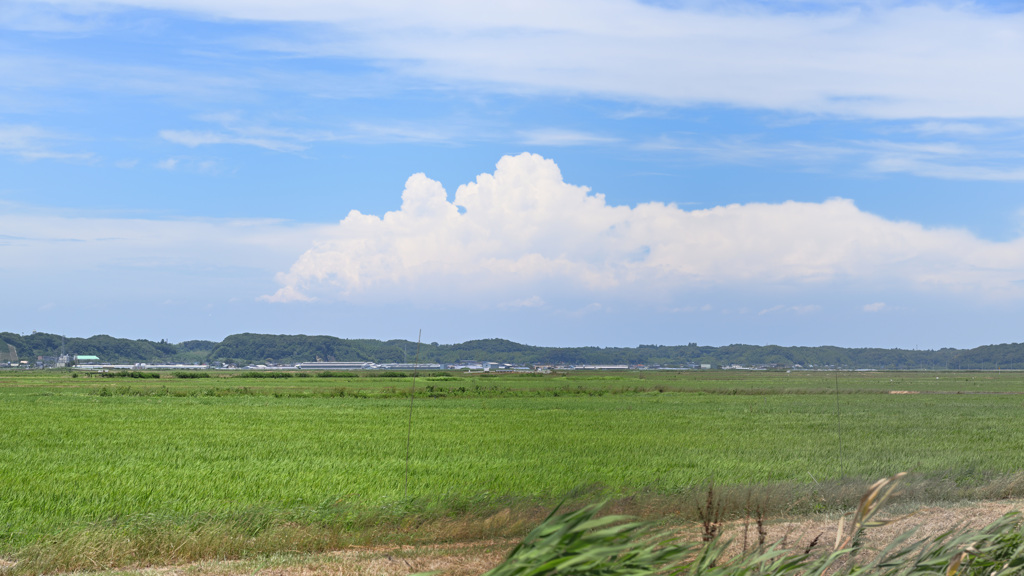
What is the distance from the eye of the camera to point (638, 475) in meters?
17.2

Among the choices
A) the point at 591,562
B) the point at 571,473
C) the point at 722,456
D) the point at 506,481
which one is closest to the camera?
the point at 591,562

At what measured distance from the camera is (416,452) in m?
22.2

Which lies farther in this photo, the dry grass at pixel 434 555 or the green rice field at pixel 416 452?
the green rice field at pixel 416 452

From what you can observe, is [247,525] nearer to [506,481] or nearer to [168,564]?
[168,564]

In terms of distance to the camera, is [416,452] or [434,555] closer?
[434,555]

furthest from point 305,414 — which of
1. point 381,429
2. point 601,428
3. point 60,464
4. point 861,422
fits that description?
point 861,422

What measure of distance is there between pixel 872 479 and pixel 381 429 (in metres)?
18.7

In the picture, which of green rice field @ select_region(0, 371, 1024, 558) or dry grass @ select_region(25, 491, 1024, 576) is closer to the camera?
dry grass @ select_region(25, 491, 1024, 576)

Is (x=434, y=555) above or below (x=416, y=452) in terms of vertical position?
above

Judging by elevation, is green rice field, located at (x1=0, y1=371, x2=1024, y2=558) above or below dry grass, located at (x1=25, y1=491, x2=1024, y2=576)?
below

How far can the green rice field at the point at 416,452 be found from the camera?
519 inches

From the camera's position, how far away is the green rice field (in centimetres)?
1319

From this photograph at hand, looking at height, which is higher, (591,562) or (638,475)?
(591,562)

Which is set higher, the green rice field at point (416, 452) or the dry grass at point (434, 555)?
the dry grass at point (434, 555)
